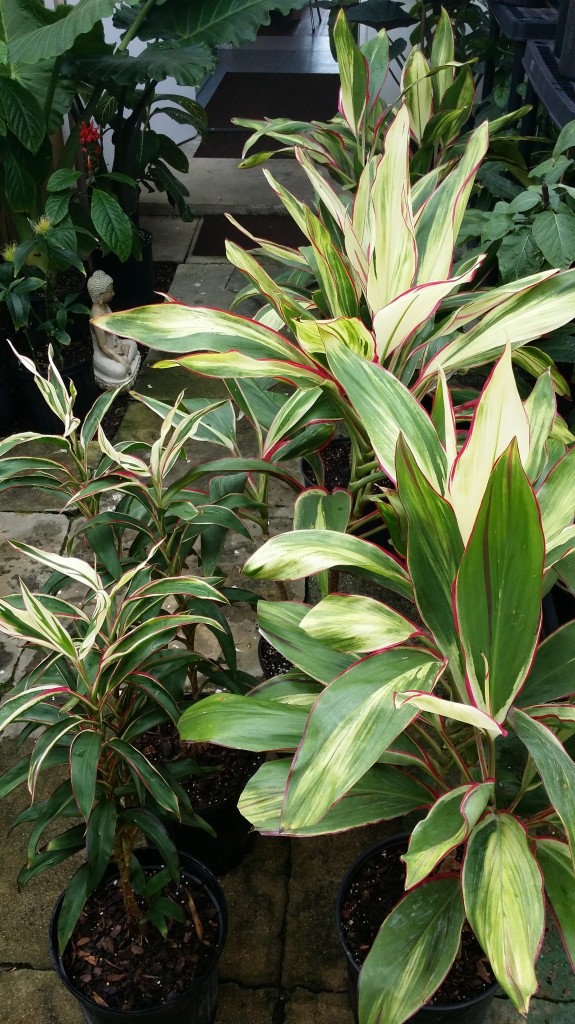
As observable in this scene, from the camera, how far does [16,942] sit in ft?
5.33

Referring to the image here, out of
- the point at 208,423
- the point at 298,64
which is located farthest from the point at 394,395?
the point at 298,64

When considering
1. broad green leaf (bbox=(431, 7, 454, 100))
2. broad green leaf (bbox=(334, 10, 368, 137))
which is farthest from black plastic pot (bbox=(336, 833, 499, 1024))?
broad green leaf (bbox=(431, 7, 454, 100))

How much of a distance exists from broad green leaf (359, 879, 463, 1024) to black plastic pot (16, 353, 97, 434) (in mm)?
2165

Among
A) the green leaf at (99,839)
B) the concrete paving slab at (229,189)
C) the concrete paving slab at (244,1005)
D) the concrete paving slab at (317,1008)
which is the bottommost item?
the concrete paving slab at (244,1005)

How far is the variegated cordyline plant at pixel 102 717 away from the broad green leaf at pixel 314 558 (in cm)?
18

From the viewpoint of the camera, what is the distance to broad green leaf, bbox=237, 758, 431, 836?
1.04 metres

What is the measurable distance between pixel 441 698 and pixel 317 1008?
904 millimetres

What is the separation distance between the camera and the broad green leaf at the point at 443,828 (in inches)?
33.5

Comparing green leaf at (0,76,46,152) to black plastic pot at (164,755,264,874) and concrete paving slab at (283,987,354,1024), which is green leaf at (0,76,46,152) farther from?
concrete paving slab at (283,987,354,1024)

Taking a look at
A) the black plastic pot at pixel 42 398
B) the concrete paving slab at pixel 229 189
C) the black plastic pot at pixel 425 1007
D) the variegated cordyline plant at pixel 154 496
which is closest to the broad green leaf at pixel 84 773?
the variegated cordyline plant at pixel 154 496

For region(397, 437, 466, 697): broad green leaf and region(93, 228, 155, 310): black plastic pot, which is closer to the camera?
region(397, 437, 466, 697): broad green leaf

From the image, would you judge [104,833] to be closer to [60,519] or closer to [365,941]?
[365,941]

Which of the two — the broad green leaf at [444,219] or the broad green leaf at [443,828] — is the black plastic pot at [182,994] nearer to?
the broad green leaf at [443,828]

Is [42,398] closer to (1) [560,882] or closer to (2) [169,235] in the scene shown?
(2) [169,235]
